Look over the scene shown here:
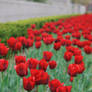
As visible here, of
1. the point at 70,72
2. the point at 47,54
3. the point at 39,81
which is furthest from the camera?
the point at 47,54

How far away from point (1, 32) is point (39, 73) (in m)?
2.83

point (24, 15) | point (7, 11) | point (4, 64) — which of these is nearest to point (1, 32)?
point (4, 64)

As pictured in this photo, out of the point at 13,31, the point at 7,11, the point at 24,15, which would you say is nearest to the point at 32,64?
the point at 13,31

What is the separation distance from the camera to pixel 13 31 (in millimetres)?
5098

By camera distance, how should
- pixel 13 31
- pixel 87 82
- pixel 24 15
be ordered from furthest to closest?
pixel 24 15, pixel 13 31, pixel 87 82

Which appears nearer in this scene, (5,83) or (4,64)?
(4,64)

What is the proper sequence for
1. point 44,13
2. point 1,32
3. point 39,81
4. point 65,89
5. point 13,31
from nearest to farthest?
point 65,89, point 39,81, point 1,32, point 13,31, point 44,13

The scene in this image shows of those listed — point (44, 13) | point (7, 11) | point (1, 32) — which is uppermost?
point (1, 32)

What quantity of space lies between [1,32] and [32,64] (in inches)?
95.1

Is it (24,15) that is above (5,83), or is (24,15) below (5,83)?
below

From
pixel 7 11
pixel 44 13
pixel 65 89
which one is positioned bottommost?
pixel 44 13

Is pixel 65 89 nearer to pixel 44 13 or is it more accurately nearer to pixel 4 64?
pixel 4 64

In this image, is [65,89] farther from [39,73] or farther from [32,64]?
[32,64]

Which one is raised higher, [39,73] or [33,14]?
[39,73]
